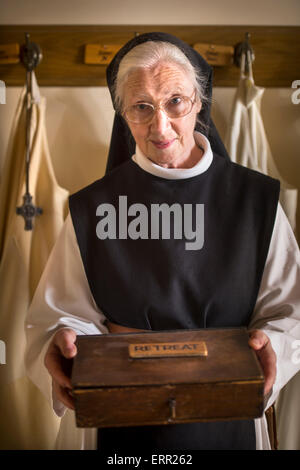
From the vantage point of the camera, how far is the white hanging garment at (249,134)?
3.91 feet

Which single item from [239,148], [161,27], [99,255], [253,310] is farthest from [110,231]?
[161,27]

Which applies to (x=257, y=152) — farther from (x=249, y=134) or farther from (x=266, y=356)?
(x=266, y=356)

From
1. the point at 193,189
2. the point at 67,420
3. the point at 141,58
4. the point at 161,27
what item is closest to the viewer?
the point at 141,58

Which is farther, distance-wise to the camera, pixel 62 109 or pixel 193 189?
pixel 62 109

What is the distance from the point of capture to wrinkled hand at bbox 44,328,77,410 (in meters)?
0.89

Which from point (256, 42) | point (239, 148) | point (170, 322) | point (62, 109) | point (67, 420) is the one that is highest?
point (256, 42)

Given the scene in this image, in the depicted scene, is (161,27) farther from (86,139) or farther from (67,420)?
(67,420)

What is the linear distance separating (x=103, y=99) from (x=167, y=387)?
0.90 m

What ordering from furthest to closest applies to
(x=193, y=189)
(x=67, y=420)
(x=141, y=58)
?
(x=67, y=420)
(x=193, y=189)
(x=141, y=58)

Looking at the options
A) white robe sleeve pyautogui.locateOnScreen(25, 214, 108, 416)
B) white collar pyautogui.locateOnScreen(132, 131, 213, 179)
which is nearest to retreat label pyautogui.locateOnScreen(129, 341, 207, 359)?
white robe sleeve pyautogui.locateOnScreen(25, 214, 108, 416)

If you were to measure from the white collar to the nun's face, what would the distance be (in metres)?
0.02

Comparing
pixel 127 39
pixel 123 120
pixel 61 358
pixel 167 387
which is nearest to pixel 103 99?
pixel 127 39

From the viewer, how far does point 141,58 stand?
2.97 ft

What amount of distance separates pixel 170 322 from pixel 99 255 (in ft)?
0.76
